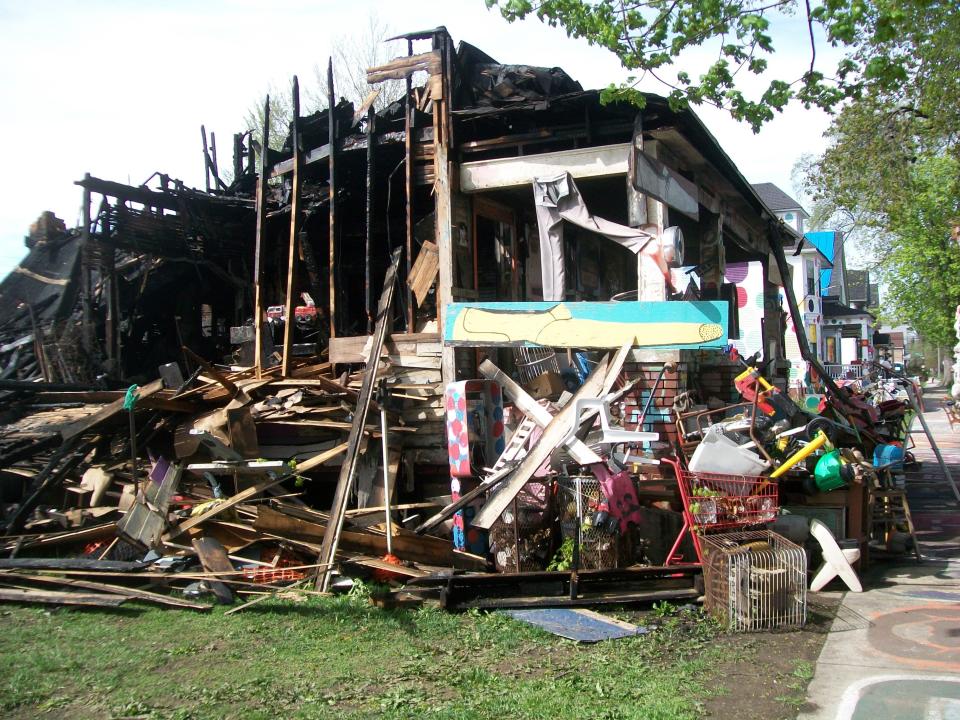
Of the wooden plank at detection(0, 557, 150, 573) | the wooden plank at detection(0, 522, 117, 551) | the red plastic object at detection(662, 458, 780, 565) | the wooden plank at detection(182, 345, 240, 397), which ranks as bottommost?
the wooden plank at detection(0, 557, 150, 573)

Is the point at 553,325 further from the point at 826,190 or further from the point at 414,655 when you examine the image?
the point at 826,190

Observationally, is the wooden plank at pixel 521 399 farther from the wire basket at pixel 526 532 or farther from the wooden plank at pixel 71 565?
the wooden plank at pixel 71 565

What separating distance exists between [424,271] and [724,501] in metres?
5.04

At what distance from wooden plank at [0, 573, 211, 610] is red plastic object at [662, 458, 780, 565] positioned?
399cm

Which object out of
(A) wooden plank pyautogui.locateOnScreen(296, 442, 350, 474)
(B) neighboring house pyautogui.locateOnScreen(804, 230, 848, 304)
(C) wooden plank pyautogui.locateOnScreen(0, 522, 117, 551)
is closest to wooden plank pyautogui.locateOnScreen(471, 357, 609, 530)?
(A) wooden plank pyautogui.locateOnScreen(296, 442, 350, 474)

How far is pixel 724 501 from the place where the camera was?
261 inches

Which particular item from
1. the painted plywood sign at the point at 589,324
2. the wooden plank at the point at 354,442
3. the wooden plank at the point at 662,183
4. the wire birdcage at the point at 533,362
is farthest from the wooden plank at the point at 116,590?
the wooden plank at the point at 662,183

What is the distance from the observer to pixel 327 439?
9.75m

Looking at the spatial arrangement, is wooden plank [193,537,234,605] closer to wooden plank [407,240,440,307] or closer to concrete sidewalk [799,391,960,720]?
wooden plank [407,240,440,307]

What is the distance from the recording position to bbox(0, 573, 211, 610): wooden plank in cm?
640

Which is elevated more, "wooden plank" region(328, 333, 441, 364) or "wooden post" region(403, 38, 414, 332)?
"wooden post" region(403, 38, 414, 332)

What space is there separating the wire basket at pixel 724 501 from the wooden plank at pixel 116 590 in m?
4.02

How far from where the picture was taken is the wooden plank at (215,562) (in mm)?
6582

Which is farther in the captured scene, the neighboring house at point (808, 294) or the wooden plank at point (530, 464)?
the neighboring house at point (808, 294)
